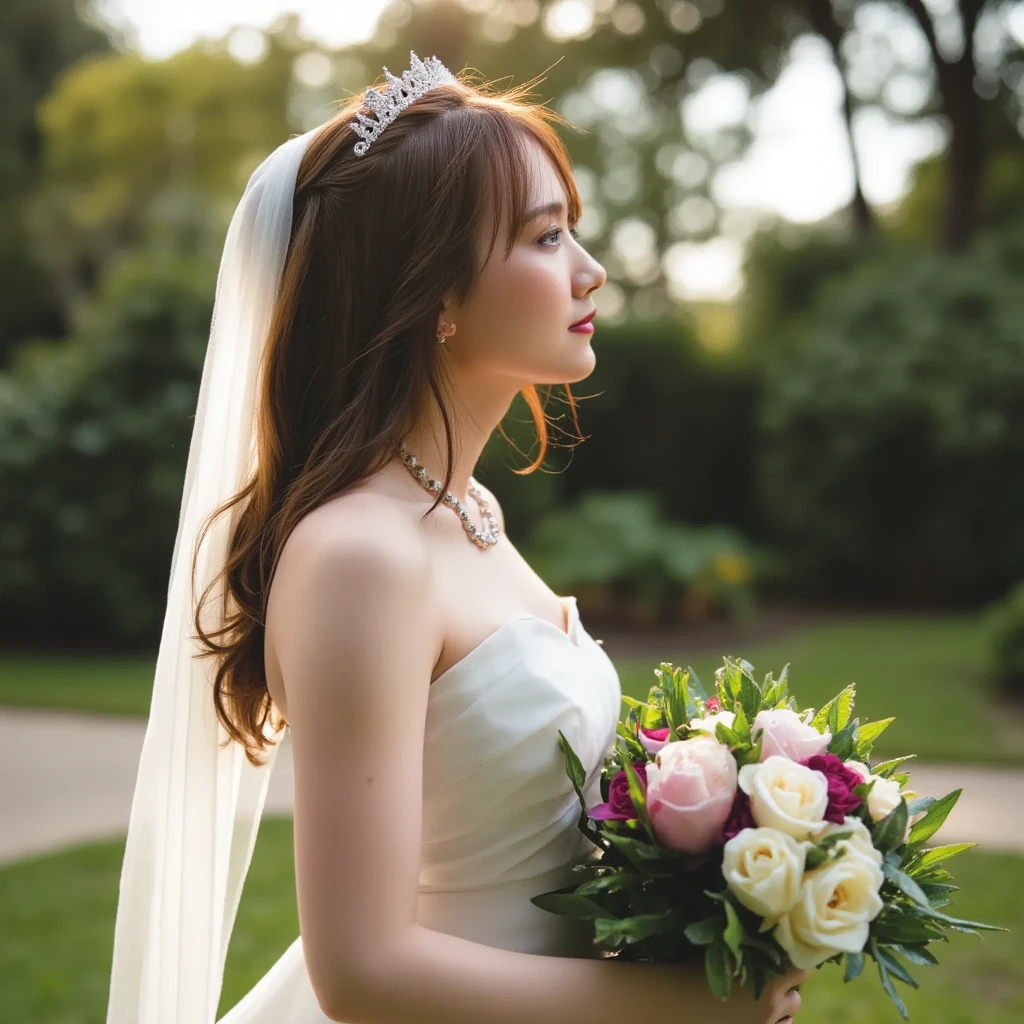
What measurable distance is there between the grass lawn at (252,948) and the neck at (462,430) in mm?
3192

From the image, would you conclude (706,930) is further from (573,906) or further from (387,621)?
(387,621)

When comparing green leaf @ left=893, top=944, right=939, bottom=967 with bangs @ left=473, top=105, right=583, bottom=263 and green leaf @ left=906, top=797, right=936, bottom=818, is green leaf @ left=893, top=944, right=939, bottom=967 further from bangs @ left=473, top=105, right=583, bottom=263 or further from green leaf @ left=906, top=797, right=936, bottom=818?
bangs @ left=473, top=105, right=583, bottom=263

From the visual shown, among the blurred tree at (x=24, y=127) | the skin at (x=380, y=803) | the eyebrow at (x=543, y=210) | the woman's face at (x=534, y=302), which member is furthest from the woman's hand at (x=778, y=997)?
the blurred tree at (x=24, y=127)

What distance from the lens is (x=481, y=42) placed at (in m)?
20.0

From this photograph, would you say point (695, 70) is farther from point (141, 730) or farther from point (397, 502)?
point (397, 502)

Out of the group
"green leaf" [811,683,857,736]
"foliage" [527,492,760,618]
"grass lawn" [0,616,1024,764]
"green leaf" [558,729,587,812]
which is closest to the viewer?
"green leaf" [558,729,587,812]

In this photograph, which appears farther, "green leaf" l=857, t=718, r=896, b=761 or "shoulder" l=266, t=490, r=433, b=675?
"green leaf" l=857, t=718, r=896, b=761

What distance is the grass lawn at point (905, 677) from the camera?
710 centimetres

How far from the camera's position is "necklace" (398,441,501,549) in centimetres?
176

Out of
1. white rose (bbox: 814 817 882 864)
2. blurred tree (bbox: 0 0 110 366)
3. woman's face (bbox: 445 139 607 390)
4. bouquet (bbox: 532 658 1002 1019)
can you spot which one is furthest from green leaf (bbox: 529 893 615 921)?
blurred tree (bbox: 0 0 110 366)

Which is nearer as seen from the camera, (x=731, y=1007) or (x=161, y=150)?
(x=731, y=1007)

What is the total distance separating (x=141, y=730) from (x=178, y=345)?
4.07 m

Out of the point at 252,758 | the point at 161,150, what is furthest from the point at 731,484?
the point at 161,150

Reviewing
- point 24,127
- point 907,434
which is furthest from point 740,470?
point 24,127
